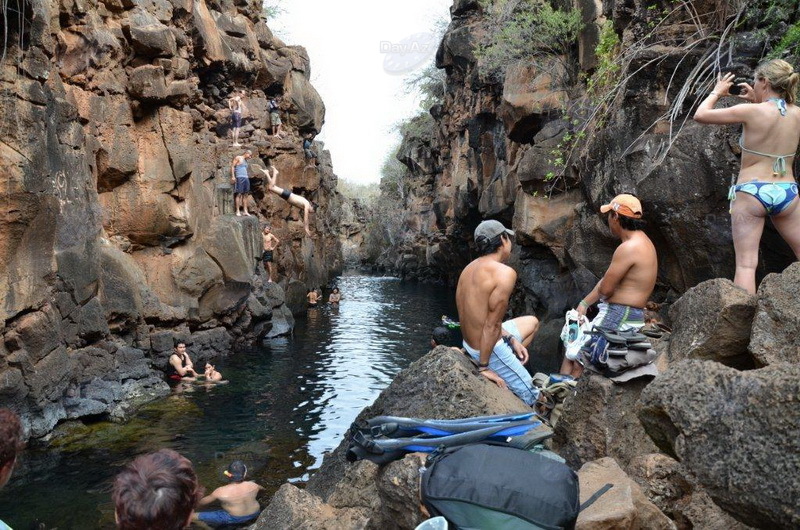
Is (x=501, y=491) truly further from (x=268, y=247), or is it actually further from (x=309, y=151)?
(x=309, y=151)

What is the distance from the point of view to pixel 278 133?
2472 centimetres

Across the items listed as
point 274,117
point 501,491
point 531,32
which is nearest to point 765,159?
point 501,491

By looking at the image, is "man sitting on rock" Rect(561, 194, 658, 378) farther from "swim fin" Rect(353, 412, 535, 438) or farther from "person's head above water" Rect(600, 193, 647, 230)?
"swim fin" Rect(353, 412, 535, 438)

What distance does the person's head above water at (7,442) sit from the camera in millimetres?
2604

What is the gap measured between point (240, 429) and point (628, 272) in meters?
7.96

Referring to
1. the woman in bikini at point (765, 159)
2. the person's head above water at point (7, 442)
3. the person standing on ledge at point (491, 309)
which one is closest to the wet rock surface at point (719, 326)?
the woman in bikini at point (765, 159)

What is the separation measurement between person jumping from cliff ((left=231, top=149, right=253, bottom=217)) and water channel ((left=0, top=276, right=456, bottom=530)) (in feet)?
15.1

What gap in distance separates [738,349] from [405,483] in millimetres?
2286

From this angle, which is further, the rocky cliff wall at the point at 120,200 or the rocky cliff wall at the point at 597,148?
the rocky cliff wall at the point at 120,200

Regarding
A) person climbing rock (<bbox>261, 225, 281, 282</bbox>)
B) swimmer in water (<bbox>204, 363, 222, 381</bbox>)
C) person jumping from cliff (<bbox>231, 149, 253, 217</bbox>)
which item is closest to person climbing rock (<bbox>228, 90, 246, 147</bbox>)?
person jumping from cliff (<bbox>231, 149, 253, 217</bbox>)

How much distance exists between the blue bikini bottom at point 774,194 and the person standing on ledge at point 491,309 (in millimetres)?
1907

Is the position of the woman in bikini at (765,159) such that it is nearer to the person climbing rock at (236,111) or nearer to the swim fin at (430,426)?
the swim fin at (430,426)

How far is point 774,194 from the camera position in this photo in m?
4.69

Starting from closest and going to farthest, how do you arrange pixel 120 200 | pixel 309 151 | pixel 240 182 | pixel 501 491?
pixel 501 491 < pixel 120 200 < pixel 240 182 < pixel 309 151
